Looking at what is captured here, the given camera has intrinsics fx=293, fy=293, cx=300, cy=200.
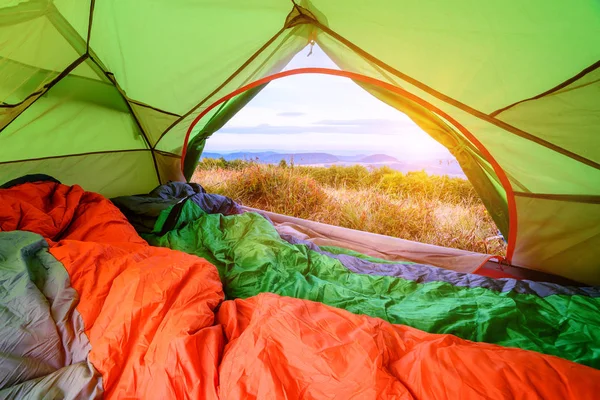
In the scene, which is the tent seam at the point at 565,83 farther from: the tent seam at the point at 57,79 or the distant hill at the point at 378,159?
the tent seam at the point at 57,79

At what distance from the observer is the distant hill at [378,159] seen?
110 inches

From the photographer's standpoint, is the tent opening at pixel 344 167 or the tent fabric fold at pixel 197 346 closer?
the tent fabric fold at pixel 197 346

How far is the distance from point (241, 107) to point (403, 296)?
5.90 feet

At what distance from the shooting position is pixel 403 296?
4.19ft

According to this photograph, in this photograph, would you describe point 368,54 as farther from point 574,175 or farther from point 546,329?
point 546,329

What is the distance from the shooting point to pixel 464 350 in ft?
2.50

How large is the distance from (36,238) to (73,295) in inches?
14.1

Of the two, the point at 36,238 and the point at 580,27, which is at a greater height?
the point at 580,27

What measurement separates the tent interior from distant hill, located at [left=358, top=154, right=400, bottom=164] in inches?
40.4

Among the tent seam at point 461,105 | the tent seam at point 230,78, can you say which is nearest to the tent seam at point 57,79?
the tent seam at point 230,78

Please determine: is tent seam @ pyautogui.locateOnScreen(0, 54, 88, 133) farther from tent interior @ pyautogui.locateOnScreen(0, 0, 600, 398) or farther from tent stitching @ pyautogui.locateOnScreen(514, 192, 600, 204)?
tent stitching @ pyautogui.locateOnScreen(514, 192, 600, 204)

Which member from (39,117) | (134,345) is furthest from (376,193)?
(39,117)

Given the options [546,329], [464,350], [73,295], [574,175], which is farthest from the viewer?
[574,175]

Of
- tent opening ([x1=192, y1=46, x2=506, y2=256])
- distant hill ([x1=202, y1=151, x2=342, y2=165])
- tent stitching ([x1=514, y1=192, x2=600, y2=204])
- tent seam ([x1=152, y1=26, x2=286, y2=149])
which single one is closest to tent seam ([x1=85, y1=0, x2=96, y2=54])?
tent seam ([x1=152, y1=26, x2=286, y2=149])
